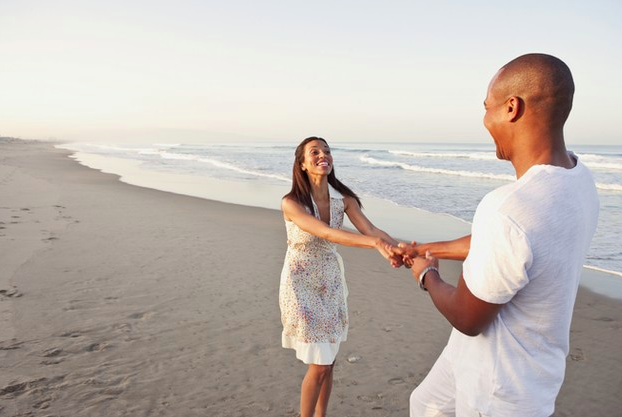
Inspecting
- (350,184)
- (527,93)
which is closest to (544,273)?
(527,93)

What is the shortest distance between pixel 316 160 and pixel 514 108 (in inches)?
82.5

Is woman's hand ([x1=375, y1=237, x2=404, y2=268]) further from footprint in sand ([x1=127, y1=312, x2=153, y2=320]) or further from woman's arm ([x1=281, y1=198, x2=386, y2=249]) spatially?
footprint in sand ([x1=127, y1=312, x2=153, y2=320])

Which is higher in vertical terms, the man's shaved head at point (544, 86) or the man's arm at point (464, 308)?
the man's shaved head at point (544, 86)

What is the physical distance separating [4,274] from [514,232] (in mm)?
7434

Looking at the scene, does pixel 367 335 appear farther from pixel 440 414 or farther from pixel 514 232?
pixel 514 232

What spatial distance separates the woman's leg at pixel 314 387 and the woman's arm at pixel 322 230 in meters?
0.87

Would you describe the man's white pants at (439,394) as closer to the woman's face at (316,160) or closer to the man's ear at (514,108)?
the man's ear at (514,108)

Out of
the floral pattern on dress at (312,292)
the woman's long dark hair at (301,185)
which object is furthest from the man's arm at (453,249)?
the woman's long dark hair at (301,185)

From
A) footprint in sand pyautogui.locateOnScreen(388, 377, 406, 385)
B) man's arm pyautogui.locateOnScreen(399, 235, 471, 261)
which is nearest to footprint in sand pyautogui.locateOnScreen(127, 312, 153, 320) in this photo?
footprint in sand pyautogui.locateOnScreen(388, 377, 406, 385)

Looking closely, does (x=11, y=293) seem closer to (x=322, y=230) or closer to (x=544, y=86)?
(x=322, y=230)

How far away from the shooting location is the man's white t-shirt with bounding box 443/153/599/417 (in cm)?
150

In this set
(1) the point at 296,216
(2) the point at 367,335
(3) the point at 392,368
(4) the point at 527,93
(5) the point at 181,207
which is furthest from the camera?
(5) the point at 181,207

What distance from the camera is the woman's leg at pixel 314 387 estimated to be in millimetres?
3467

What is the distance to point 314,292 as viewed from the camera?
351cm
